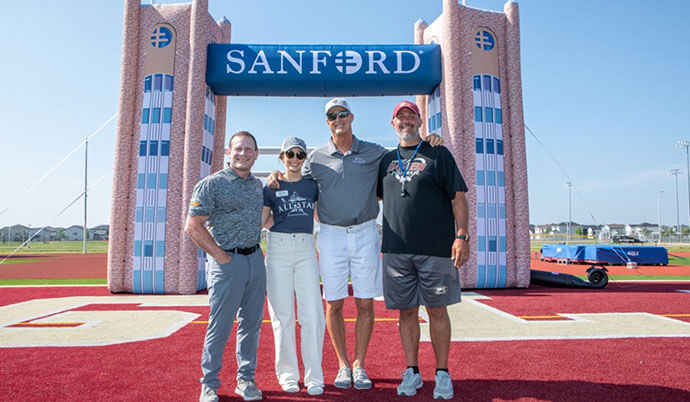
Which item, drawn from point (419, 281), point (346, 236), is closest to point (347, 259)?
point (346, 236)

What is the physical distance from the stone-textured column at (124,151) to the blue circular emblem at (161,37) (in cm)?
53

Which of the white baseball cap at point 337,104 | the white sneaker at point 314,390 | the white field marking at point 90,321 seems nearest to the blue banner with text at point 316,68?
the white field marking at point 90,321

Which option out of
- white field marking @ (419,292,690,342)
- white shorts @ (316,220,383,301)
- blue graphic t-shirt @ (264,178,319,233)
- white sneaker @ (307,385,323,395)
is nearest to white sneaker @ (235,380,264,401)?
white sneaker @ (307,385,323,395)

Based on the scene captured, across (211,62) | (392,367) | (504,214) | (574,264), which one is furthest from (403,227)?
(574,264)

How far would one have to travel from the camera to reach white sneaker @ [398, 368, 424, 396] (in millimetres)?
3121

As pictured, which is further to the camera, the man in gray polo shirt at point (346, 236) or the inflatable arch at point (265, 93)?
the inflatable arch at point (265, 93)

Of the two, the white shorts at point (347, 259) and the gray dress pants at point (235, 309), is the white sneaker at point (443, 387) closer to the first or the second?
the white shorts at point (347, 259)

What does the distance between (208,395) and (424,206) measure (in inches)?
86.7

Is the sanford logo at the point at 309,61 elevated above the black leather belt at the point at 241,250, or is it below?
above

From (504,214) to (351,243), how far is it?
7.88 m

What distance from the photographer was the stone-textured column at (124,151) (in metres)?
9.52

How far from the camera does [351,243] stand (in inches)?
134

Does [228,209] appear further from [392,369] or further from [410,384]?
[392,369]

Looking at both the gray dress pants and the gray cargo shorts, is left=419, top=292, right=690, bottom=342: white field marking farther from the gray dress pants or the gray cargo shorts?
the gray dress pants
